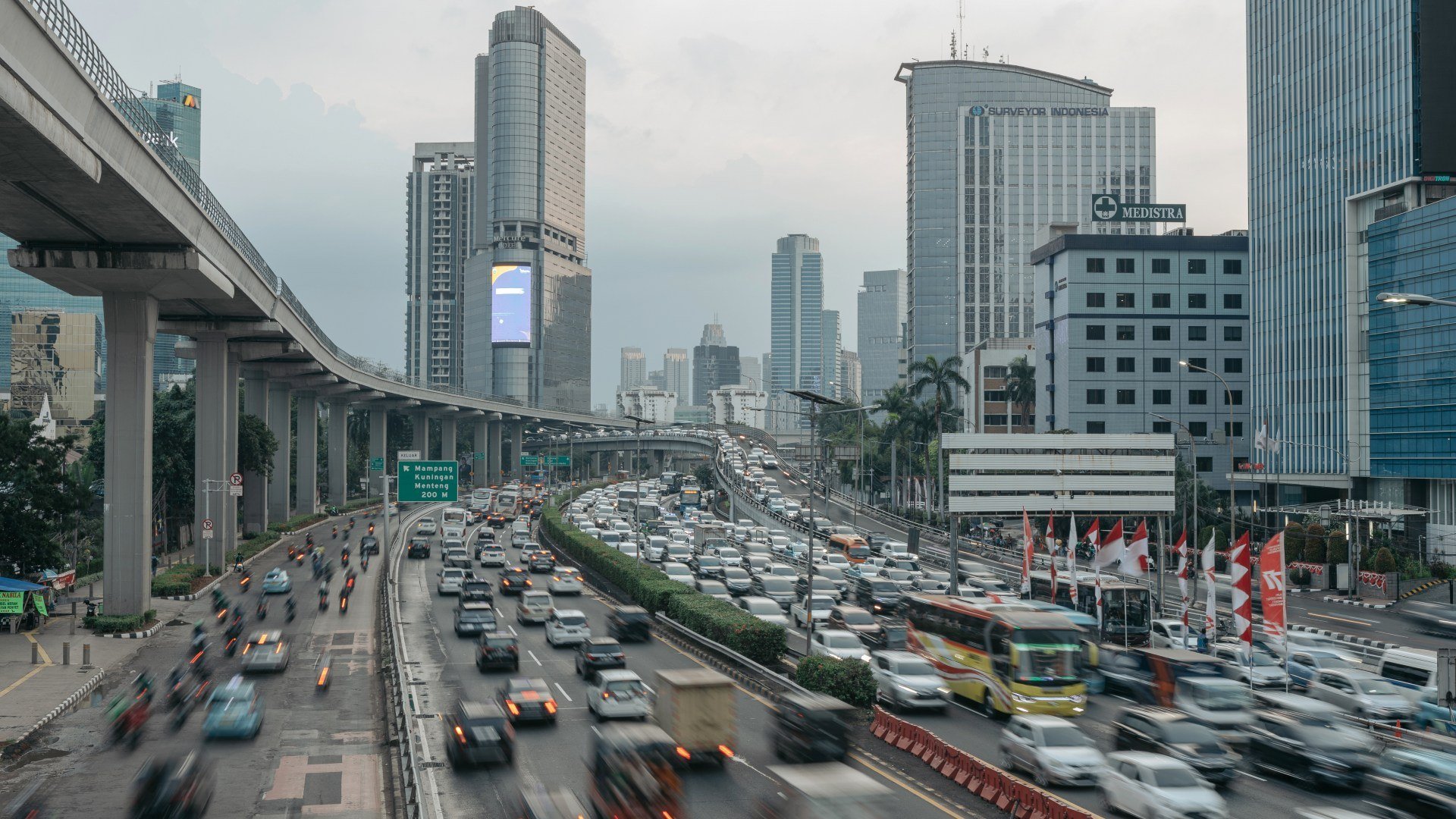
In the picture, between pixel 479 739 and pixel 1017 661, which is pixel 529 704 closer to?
pixel 479 739

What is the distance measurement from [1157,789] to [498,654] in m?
23.7

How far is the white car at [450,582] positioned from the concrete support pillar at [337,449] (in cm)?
6051

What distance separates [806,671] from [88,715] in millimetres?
21883

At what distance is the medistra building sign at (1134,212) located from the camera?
121812mm

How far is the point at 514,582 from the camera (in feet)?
192

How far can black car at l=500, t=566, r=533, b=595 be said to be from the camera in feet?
192

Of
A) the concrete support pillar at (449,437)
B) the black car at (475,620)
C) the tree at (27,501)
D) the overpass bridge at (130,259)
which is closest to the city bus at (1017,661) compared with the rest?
the black car at (475,620)

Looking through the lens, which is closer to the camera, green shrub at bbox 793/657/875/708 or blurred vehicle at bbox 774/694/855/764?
blurred vehicle at bbox 774/694/855/764

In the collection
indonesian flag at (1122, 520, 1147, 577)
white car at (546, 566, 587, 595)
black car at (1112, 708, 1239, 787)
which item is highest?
indonesian flag at (1122, 520, 1147, 577)

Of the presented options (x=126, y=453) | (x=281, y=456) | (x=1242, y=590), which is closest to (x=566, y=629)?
(x=126, y=453)

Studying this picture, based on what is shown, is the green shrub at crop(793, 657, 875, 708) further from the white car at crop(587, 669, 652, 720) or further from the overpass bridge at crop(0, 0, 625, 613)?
the overpass bridge at crop(0, 0, 625, 613)

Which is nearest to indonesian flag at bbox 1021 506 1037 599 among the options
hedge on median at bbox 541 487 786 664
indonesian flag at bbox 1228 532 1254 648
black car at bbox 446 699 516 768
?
indonesian flag at bbox 1228 532 1254 648

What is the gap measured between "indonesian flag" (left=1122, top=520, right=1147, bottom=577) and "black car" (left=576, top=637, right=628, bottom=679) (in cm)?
2248

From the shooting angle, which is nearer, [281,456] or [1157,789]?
[1157,789]
